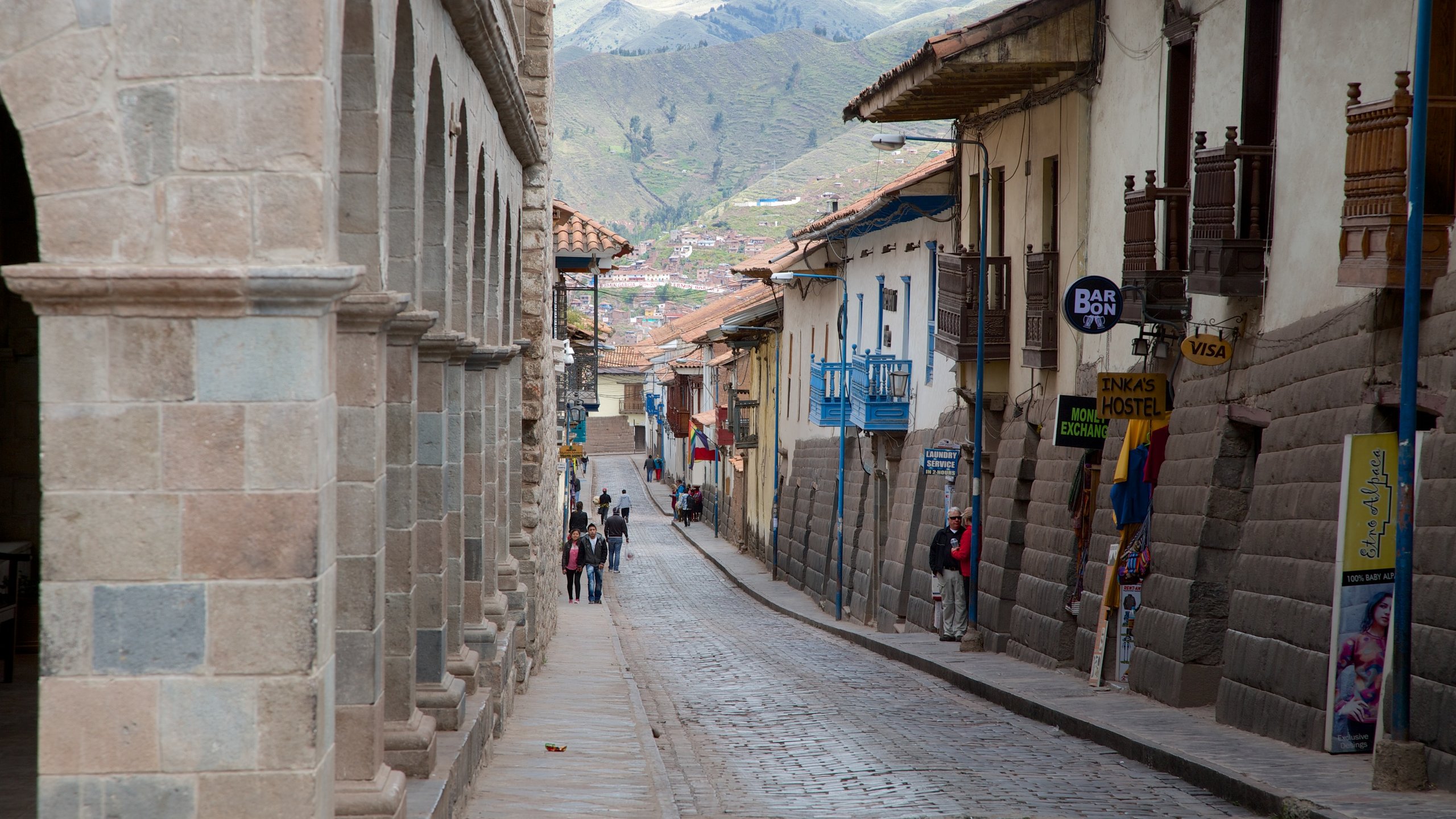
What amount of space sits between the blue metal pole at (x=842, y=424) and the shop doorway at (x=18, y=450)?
62.6 feet

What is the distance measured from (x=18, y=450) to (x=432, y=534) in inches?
153

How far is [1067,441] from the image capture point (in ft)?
55.0

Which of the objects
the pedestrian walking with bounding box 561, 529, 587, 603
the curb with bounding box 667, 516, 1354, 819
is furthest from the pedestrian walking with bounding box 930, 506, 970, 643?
the pedestrian walking with bounding box 561, 529, 587, 603

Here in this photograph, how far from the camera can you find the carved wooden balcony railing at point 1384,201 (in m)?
9.91

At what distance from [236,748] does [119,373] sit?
Answer: 127 centimetres

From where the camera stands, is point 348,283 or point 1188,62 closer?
point 348,283

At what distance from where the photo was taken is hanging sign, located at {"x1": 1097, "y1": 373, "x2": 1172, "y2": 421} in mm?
14688

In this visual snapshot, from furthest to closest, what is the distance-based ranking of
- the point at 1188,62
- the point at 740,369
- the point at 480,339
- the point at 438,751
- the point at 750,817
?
the point at 740,369, the point at 1188,62, the point at 480,339, the point at 750,817, the point at 438,751

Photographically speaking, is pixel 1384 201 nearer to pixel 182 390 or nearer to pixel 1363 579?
pixel 1363 579

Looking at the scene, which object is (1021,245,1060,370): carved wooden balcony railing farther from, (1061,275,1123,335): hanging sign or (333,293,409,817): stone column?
(333,293,409,817): stone column

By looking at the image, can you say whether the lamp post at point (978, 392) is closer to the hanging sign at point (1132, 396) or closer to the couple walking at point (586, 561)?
the hanging sign at point (1132, 396)

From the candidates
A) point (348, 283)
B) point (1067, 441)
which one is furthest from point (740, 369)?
point (348, 283)

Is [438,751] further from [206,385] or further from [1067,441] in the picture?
[1067,441]

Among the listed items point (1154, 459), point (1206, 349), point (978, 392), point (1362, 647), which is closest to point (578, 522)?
point (978, 392)
